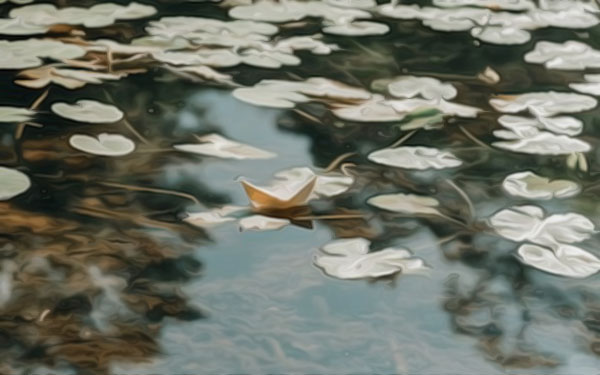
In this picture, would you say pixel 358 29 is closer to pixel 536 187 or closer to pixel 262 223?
pixel 536 187

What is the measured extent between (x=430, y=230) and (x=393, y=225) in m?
0.04

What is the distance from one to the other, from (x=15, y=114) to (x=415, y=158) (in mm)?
564

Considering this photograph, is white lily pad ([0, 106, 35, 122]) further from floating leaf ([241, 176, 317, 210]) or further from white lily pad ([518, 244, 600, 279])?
white lily pad ([518, 244, 600, 279])

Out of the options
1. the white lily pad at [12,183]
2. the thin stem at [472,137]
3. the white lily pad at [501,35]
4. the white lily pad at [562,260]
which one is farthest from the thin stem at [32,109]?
the white lily pad at [501,35]

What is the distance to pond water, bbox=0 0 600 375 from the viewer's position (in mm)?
1043

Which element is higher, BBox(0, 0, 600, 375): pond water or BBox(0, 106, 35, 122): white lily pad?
BBox(0, 106, 35, 122): white lily pad

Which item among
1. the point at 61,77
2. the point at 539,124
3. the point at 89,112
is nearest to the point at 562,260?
the point at 539,124

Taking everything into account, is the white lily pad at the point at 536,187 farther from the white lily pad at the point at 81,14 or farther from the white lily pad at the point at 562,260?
the white lily pad at the point at 81,14

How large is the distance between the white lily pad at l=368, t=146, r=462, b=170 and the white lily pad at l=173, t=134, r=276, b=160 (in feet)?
0.48

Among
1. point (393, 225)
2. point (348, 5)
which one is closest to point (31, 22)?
point (348, 5)

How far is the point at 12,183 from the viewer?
1327mm

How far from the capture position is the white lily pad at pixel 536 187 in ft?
4.45

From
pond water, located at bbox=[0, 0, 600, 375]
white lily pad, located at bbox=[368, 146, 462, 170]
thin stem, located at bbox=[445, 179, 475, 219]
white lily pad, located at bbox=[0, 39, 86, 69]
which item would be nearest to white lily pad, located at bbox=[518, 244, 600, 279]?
pond water, located at bbox=[0, 0, 600, 375]

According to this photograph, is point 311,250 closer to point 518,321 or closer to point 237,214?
point 237,214
